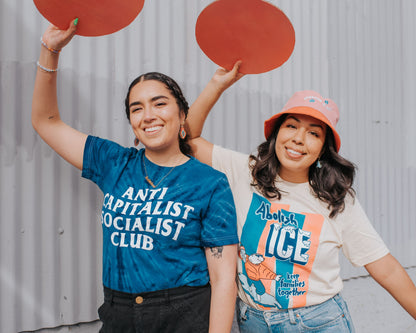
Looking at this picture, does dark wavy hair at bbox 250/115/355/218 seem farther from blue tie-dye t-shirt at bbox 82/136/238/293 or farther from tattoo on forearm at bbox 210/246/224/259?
tattoo on forearm at bbox 210/246/224/259

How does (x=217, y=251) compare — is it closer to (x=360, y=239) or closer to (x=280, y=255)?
(x=280, y=255)

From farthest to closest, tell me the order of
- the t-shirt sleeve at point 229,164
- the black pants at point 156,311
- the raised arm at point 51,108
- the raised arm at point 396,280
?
the t-shirt sleeve at point 229,164 → the raised arm at point 396,280 → the raised arm at point 51,108 → the black pants at point 156,311

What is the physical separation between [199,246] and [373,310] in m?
Result: 2.64

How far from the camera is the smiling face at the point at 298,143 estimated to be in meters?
1.71

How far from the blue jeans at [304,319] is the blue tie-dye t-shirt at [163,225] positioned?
42 centimetres

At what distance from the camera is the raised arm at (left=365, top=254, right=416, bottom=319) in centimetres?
179

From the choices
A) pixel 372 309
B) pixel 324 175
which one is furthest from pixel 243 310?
pixel 372 309

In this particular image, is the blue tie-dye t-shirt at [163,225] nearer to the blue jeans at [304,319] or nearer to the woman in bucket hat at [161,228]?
the woman in bucket hat at [161,228]

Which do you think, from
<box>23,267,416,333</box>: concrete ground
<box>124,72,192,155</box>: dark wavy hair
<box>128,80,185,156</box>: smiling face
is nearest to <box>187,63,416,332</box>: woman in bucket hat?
<box>124,72,192,155</box>: dark wavy hair

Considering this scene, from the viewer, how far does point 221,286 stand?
1.50 metres

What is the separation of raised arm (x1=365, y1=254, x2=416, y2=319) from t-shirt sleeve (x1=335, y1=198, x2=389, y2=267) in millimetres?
46

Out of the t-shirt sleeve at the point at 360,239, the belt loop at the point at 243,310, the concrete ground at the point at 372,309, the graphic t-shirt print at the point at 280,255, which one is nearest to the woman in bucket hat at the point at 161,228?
the graphic t-shirt print at the point at 280,255

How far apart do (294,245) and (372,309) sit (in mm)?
2259

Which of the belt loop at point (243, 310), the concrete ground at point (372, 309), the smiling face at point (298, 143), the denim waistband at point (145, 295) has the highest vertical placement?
the smiling face at point (298, 143)
